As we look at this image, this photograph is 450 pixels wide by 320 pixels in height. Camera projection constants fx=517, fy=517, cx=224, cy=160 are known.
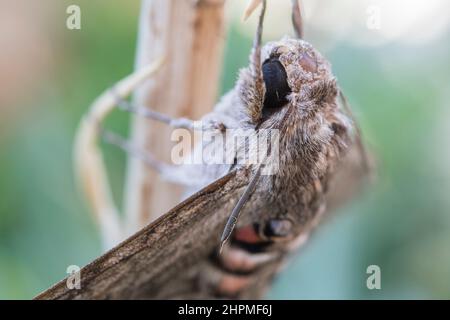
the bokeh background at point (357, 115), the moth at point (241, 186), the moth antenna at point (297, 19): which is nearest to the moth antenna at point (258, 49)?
the moth at point (241, 186)

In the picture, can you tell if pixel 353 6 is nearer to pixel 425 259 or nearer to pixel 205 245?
pixel 425 259

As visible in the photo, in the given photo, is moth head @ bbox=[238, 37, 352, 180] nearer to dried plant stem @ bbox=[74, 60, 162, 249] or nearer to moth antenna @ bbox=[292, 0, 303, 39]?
moth antenna @ bbox=[292, 0, 303, 39]

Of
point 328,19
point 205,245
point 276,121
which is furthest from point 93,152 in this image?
point 328,19

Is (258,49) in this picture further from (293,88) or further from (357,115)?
(357,115)

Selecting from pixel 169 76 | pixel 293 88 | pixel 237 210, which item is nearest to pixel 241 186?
pixel 237 210

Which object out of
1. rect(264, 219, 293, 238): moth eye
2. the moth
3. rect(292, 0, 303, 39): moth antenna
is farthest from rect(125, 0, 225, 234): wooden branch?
rect(264, 219, 293, 238): moth eye
